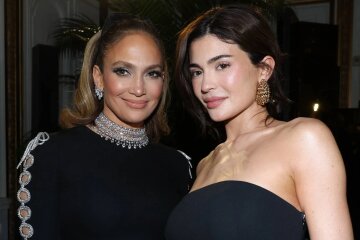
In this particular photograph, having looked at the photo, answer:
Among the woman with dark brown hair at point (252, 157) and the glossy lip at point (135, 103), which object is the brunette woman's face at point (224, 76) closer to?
the woman with dark brown hair at point (252, 157)

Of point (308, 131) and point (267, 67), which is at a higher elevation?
point (267, 67)

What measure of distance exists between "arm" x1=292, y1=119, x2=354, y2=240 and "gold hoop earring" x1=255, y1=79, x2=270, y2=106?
304 millimetres

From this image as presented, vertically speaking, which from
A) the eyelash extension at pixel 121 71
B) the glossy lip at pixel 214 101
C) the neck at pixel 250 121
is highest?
the eyelash extension at pixel 121 71

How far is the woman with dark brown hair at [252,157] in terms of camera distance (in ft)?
4.54

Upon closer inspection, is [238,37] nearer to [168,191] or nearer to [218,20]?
[218,20]

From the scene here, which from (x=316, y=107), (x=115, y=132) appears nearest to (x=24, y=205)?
(x=115, y=132)

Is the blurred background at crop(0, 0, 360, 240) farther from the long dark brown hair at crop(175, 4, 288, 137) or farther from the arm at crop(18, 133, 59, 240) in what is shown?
the arm at crop(18, 133, 59, 240)

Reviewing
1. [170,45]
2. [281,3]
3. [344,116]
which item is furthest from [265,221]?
[344,116]

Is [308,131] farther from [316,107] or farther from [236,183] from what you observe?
[316,107]

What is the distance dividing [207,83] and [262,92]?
8.6 inches

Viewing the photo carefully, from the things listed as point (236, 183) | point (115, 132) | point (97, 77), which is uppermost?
point (97, 77)

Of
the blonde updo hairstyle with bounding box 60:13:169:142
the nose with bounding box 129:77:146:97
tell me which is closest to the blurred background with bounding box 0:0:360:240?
the blonde updo hairstyle with bounding box 60:13:169:142

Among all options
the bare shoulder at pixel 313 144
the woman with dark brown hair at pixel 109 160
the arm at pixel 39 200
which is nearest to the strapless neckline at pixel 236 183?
the bare shoulder at pixel 313 144

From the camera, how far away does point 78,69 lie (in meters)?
3.65
